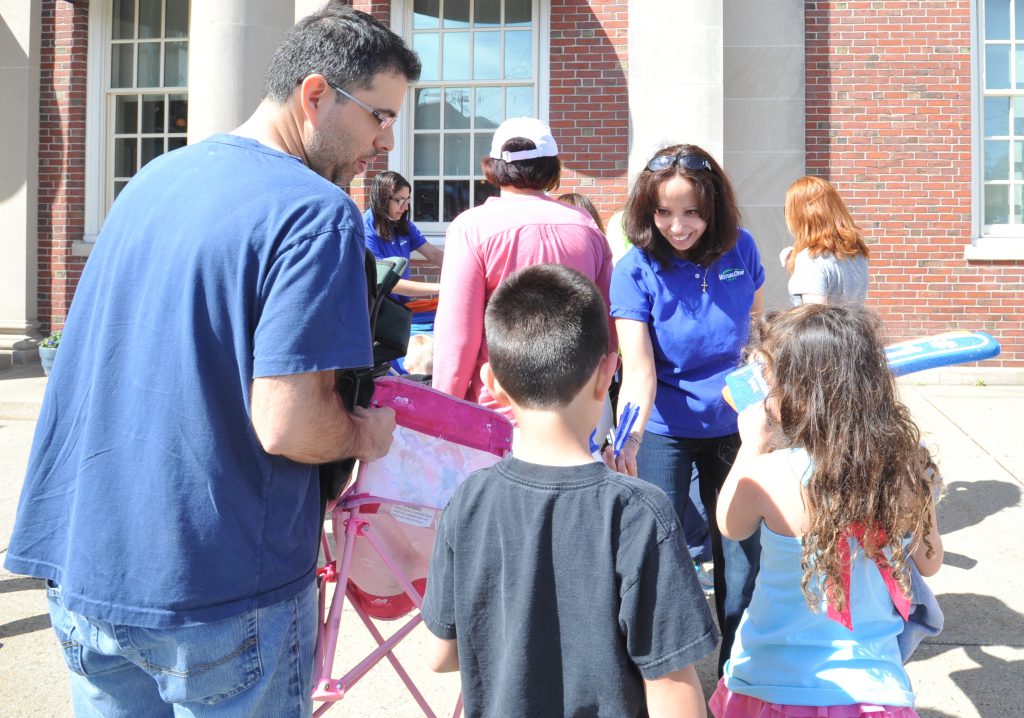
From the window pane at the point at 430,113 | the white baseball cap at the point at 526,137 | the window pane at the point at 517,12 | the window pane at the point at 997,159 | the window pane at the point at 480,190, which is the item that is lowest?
the white baseball cap at the point at 526,137

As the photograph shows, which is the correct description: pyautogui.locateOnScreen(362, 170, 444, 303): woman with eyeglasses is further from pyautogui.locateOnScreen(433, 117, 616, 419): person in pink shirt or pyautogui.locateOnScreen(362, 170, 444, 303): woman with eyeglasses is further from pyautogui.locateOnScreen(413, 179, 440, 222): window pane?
pyautogui.locateOnScreen(413, 179, 440, 222): window pane

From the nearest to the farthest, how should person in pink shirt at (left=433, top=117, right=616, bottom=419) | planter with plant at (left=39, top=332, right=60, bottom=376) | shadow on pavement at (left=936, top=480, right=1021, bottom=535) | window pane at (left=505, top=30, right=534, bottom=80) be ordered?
1. person in pink shirt at (left=433, top=117, right=616, bottom=419)
2. shadow on pavement at (left=936, top=480, right=1021, bottom=535)
3. planter with plant at (left=39, top=332, right=60, bottom=376)
4. window pane at (left=505, top=30, right=534, bottom=80)

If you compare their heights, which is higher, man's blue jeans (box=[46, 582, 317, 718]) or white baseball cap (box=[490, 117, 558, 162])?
white baseball cap (box=[490, 117, 558, 162])

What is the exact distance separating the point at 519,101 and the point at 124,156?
4.80 metres

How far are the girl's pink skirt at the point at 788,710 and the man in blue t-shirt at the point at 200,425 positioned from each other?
1.02 m

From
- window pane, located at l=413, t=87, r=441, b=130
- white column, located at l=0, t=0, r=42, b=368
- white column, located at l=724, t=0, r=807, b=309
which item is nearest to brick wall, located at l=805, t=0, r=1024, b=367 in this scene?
white column, located at l=724, t=0, r=807, b=309

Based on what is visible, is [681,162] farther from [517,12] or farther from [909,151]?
[517,12]

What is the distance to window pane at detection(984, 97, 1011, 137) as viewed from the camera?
999 cm

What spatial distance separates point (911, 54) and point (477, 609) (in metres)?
9.65

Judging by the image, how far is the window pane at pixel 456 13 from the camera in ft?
34.8

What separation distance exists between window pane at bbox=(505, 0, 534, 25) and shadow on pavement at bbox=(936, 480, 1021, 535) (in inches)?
265

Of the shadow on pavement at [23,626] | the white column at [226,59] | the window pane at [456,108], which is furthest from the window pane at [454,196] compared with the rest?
the shadow on pavement at [23,626]

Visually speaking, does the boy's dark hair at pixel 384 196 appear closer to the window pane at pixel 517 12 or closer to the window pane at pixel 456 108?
the window pane at pixel 456 108

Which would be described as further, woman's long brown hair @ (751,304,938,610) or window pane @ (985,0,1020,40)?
window pane @ (985,0,1020,40)
